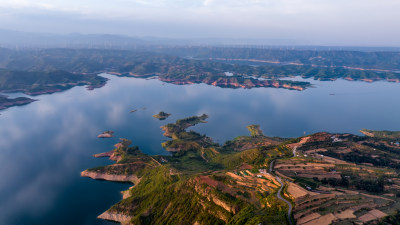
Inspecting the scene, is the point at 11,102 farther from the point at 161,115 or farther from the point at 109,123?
the point at 161,115

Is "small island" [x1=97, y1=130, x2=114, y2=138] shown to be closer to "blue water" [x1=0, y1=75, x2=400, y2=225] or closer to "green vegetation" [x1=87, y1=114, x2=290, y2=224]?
"blue water" [x1=0, y1=75, x2=400, y2=225]

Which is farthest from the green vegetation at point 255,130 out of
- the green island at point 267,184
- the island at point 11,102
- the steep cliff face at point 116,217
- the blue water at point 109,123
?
the island at point 11,102

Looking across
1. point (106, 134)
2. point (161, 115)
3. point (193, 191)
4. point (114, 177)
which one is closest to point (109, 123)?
point (106, 134)

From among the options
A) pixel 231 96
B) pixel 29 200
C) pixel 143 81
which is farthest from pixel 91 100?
pixel 29 200

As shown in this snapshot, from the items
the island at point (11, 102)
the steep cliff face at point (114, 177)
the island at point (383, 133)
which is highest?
the island at point (383, 133)

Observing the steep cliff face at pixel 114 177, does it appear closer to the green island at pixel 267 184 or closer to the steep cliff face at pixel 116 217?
the green island at pixel 267 184

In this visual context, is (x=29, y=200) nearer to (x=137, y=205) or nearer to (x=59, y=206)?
(x=59, y=206)
